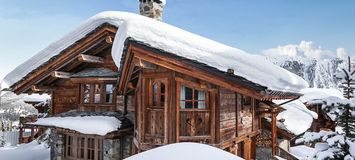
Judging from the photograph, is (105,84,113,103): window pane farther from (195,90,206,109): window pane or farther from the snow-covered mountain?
the snow-covered mountain

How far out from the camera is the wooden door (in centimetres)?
904

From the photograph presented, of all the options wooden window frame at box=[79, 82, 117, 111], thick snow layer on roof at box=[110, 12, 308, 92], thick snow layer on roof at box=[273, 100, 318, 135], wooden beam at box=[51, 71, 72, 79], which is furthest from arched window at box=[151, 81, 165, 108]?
thick snow layer on roof at box=[273, 100, 318, 135]

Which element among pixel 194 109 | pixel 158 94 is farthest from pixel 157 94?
pixel 194 109

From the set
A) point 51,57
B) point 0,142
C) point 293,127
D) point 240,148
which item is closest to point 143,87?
point 240,148

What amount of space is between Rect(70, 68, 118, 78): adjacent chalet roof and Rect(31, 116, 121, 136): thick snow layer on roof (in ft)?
6.03

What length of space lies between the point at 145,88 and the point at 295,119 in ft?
39.8

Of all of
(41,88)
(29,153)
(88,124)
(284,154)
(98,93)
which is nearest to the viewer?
(88,124)

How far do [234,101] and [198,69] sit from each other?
9.00 ft

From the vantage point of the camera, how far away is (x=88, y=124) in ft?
38.0

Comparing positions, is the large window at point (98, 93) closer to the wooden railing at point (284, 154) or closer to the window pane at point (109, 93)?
the window pane at point (109, 93)

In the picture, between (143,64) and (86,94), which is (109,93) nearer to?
(86,94)

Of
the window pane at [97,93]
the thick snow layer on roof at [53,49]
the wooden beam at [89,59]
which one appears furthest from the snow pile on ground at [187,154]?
the window pane at [97,93]

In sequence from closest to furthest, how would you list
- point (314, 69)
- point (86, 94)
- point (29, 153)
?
point (86, 94) < point (29, 153) < point (314, 69)

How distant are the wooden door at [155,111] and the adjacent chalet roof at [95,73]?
12.9 feet
